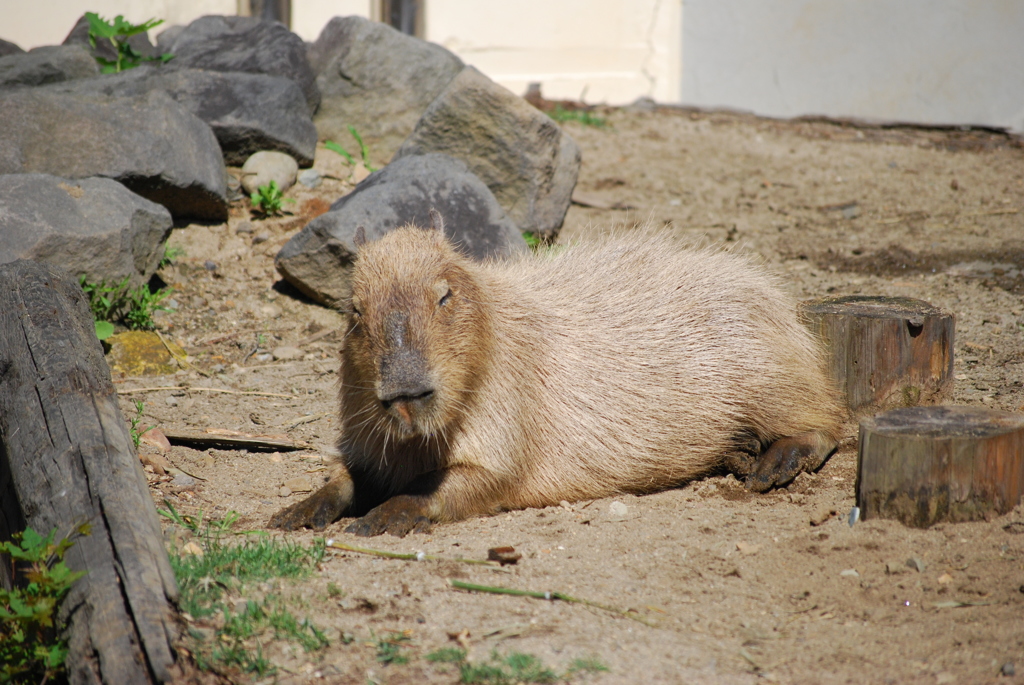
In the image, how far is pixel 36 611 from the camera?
214 centimetres

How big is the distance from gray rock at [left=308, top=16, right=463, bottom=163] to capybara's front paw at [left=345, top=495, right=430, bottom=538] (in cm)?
449

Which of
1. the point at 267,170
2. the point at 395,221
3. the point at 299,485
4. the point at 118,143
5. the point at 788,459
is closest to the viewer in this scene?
the point at 788,459

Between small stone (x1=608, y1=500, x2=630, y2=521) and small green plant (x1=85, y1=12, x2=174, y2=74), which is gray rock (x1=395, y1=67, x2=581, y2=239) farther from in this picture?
small stone (x1=608, y1=500, x2=630, y2=521)

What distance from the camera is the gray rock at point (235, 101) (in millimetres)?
6352

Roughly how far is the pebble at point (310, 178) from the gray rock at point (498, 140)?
2.83ft

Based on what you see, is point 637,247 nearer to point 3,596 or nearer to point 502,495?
point 502,495

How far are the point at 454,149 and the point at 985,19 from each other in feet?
18.4

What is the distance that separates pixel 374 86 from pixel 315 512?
486cm

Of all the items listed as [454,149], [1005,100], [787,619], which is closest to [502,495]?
[787,619]

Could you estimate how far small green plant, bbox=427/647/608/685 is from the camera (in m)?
2.02

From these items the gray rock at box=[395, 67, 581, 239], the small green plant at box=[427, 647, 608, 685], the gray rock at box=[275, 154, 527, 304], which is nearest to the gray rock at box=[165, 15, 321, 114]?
the gray rock at box=[395, 67, 581, 239]

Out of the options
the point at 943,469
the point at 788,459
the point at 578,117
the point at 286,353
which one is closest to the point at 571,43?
the point at 578,117

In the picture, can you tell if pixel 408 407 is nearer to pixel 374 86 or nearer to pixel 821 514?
pixel 821 514

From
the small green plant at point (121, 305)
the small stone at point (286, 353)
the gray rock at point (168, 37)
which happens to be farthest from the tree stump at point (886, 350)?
the gray rock at point (168, 37)
